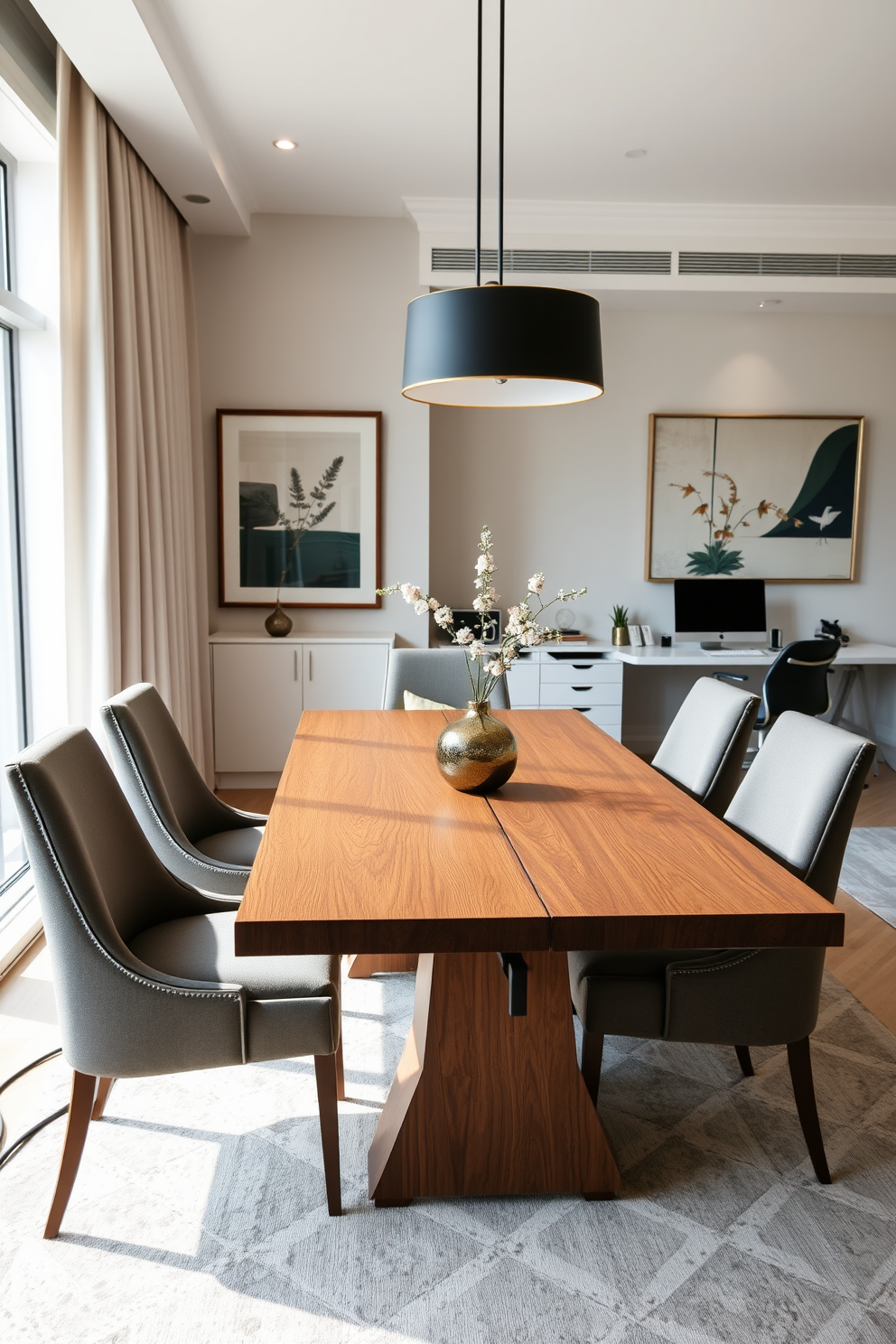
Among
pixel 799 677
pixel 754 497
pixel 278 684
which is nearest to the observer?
pixel 799 677

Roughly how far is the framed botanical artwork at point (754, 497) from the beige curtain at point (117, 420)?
2.69 metres

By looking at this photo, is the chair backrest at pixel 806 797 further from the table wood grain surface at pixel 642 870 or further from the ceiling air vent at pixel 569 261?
the ceiling air vent at pixel 569 261

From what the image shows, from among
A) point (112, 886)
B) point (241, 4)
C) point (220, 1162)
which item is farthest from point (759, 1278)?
point (241, 4)

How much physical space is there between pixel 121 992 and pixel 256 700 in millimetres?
3036

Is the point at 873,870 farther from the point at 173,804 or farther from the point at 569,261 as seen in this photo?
the point at 569,261

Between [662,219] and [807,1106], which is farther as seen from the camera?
[662,219]

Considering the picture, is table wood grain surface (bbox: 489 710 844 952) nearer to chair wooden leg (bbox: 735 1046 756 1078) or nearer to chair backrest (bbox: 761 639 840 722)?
chair wooden leg (bbox: 735 1046 756 1078)

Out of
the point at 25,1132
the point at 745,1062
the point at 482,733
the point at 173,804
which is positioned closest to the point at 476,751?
the point at 482,733

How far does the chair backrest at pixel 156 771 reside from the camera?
2.05 m

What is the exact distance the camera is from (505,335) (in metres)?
1.80

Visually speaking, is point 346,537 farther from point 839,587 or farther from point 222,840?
point 839,587

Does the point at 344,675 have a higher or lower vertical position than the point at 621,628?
lower

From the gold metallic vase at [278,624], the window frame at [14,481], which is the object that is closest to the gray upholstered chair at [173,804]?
the window frame at [14,481]

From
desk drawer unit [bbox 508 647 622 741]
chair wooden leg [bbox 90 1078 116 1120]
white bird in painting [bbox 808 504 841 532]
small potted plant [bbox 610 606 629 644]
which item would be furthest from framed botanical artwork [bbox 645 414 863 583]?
chair wooden leg [bbox 90 1078 116 1120]
